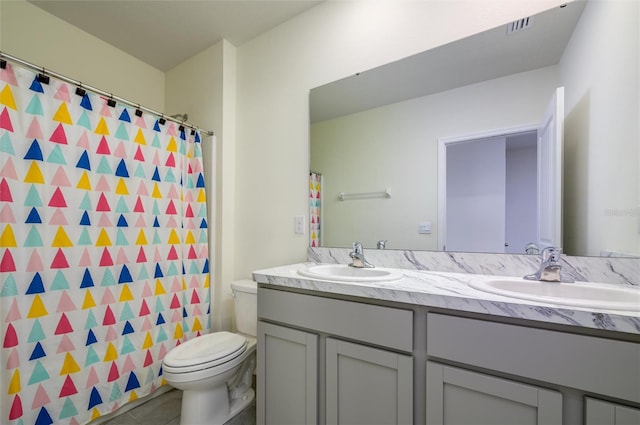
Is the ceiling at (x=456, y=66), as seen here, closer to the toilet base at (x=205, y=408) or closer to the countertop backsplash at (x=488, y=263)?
the countertop backsplash at (x=488, y=263)

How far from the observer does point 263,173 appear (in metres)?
1.98

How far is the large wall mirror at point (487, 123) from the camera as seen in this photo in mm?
1004

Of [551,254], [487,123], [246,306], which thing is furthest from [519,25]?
[246,306]

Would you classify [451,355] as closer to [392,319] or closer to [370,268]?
[392,319]

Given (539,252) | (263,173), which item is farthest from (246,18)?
(539,252)

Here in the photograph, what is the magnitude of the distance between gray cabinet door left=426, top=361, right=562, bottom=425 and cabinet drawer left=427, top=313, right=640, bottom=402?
4 centimetres

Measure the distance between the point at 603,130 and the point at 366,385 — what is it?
1328 millimetres

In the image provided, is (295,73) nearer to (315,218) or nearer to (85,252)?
(315,218)

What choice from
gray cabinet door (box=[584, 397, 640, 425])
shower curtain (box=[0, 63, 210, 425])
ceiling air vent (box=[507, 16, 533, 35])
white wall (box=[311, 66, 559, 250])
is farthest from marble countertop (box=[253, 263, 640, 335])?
ceiling air vent (box=[507, 16, 533, 35])

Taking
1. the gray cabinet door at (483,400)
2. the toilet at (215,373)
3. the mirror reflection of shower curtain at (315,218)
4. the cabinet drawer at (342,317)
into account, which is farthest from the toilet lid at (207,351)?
the gray cabinet door at (483,400)

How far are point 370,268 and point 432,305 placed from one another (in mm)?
542

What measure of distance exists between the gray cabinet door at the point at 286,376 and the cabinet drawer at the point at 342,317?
0.06 m

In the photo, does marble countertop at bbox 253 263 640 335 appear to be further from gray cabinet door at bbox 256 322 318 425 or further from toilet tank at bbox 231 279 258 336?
toilet tank at bbox 231 279 258 336

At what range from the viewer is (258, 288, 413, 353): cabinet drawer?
3.19 ft
